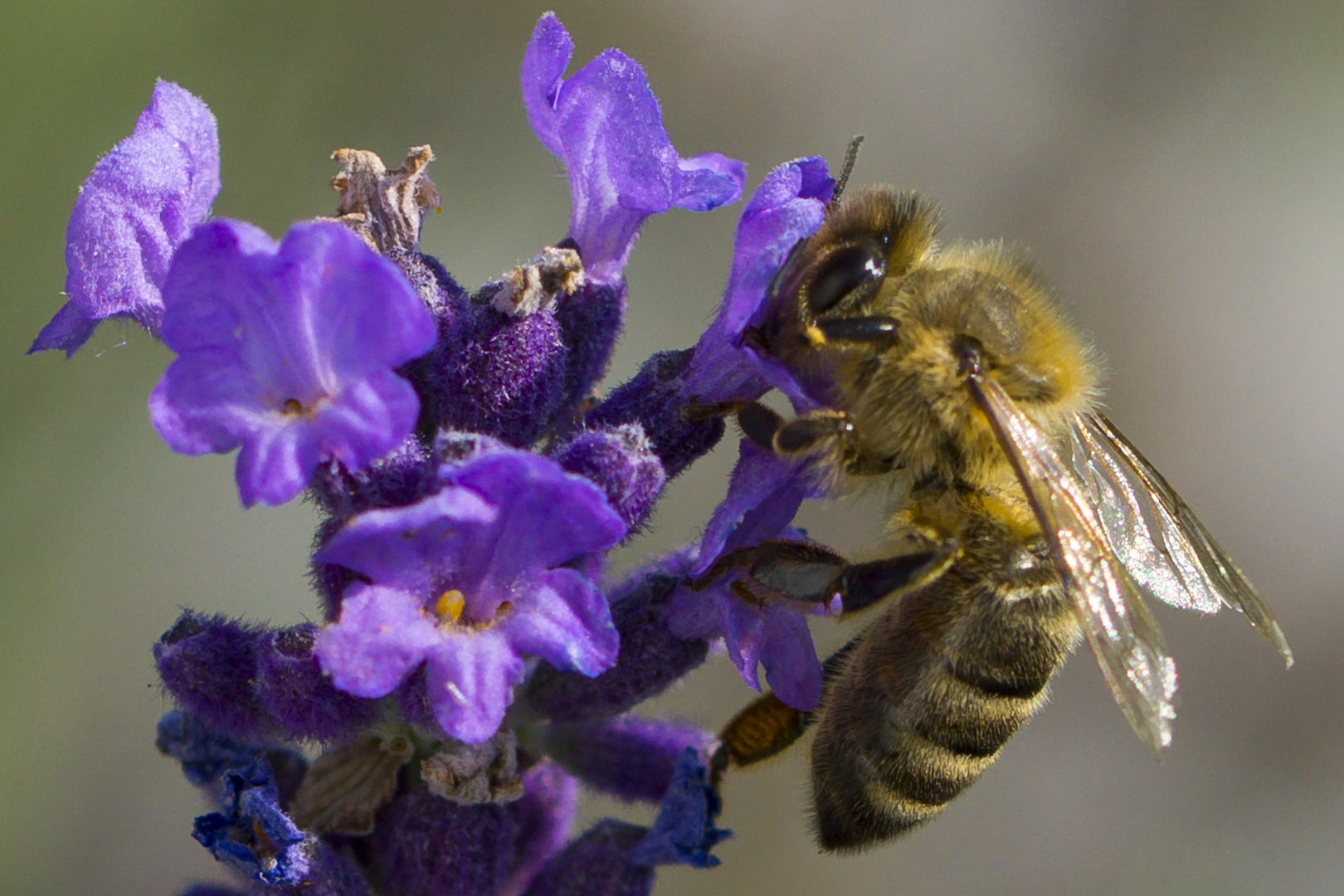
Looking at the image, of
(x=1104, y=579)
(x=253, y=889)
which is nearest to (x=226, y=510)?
A: (x=253, y=889)

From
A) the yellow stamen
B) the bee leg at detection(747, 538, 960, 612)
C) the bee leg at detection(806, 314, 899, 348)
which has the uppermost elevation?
the bee leg at detection(806, 314, 899, 348)

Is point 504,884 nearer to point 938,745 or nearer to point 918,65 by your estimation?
point 938,745

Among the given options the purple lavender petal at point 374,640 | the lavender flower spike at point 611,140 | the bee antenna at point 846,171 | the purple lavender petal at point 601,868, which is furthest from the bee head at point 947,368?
the purple lavender petal at point 601,868

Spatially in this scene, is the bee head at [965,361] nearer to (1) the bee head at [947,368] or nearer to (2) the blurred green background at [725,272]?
(1) the bee head at [947,368]

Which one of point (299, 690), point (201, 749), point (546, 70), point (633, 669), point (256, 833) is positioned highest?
point (546, 70)

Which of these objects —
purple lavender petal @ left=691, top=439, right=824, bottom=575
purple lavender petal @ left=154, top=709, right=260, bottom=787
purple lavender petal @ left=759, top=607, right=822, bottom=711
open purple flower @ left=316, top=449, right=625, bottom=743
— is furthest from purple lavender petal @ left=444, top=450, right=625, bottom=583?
purple lavender petal @ left=154, top=709, right=260, bottom=787

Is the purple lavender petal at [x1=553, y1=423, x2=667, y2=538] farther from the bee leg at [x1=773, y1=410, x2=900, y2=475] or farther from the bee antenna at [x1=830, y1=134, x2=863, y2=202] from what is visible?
the bee antenna at [x1=830, y1=134, x2=863, y2=202]

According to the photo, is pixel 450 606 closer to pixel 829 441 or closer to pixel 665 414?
pixel 665 414

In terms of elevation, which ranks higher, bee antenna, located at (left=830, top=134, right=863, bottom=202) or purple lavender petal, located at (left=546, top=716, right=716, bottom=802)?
bee antenna, located at (left=830, top=134, right=863, bottom=202)

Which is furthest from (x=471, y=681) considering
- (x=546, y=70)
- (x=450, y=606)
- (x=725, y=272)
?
(x=725, y=272)
